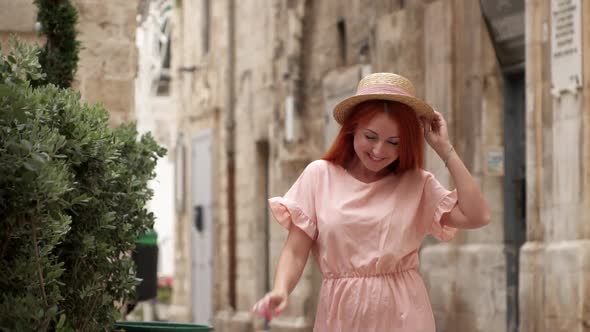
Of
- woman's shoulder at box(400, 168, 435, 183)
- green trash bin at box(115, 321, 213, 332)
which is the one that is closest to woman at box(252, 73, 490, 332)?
woman's shoulder at box(400, 168, 435, 183)

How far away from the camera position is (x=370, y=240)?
514 cm

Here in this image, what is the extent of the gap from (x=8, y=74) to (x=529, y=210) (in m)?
7.85

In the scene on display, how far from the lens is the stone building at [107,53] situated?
33.1ft

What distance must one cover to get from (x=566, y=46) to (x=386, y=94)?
7375 mm

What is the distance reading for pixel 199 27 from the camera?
2633cm

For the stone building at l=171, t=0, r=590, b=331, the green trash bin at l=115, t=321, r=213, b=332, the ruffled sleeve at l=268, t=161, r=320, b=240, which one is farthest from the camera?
the stone building at l=171, t=0, r=590, b=331

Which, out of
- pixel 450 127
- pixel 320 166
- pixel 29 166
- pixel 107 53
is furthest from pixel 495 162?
pixel 29 166

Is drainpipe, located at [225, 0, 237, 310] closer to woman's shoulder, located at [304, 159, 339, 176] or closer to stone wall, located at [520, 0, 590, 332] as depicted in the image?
stone wall, located at [520, 0, 590, 332]

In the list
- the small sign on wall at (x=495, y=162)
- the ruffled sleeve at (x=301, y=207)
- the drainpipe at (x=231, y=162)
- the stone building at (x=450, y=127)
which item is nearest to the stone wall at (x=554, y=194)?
the stone building at (x=450, y=127)

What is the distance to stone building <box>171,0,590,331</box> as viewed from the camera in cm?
1220

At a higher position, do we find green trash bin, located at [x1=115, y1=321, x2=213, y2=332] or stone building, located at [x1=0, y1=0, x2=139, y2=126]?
stone building, located at [x1=0, y1=0, x2=139, y2=126]

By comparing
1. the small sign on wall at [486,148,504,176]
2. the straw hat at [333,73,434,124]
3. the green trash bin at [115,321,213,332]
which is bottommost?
the green trash bin at [115,321,213,332]

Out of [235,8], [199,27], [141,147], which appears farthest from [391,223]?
[199,27]

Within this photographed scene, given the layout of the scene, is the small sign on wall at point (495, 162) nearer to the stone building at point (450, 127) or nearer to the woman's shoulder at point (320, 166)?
the stone building at point (450, 127)
